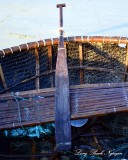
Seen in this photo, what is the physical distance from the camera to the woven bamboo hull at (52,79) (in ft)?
7.82

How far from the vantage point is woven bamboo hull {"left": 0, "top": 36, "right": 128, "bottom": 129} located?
2.38 meters

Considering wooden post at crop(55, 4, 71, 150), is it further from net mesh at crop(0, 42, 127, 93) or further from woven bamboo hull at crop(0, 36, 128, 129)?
net mesh at crop(0, 42, 127, 93)

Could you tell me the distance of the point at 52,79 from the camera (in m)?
3.53

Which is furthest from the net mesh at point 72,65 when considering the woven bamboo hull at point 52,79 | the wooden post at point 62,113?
the wooden post at point 62,113

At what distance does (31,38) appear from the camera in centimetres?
396

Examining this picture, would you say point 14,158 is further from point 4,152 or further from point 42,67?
point 42,67

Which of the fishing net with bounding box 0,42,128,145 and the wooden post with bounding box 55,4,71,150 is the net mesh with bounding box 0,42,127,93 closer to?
the fishing net with bounding box 0,42,128,145

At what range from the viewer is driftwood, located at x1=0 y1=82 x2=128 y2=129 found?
2340 mm

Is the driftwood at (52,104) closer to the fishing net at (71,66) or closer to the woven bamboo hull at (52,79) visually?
the woven bamboo hull at (52,79)

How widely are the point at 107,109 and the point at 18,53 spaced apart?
124cm

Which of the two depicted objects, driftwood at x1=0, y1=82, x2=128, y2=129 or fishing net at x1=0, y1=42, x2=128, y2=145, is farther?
fishing net at x1=0, y1=42, x2=128, y2=145

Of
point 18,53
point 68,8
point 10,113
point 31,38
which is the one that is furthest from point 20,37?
point 10,113

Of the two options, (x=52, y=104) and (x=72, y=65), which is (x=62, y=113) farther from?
(x=72, y=65)

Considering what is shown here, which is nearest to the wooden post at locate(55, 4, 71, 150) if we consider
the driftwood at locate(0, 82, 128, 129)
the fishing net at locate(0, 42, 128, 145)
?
the driftwood at locate(0, 82, 128, 129)
